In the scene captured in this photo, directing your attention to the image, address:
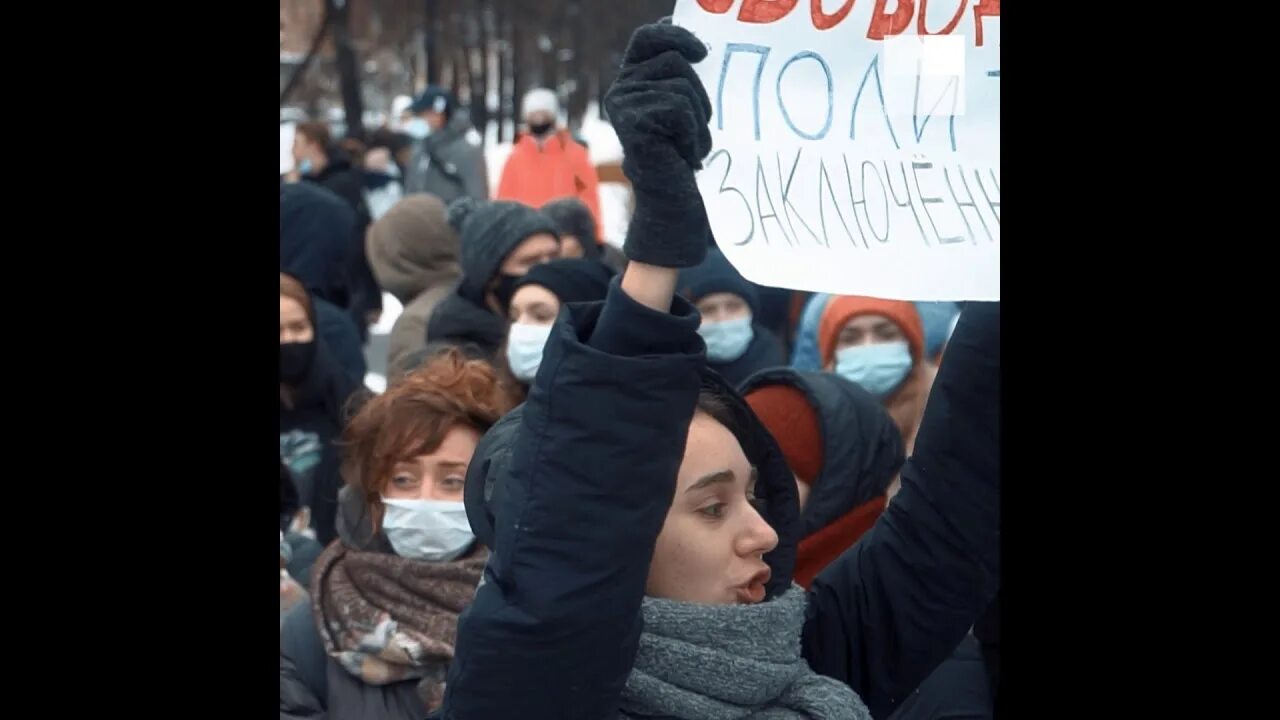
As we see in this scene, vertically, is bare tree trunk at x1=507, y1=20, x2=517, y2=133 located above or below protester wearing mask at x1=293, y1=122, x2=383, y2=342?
above

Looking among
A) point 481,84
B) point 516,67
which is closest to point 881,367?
point 516,67

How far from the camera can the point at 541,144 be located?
11.7 m

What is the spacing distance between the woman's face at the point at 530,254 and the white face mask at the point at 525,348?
0.85m

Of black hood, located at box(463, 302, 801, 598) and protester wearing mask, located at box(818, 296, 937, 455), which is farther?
protester wearing mask, located at box(818, 296, 937, 455)

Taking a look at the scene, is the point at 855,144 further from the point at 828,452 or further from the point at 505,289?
the point at 505,289

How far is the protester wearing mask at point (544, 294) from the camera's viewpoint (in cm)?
538

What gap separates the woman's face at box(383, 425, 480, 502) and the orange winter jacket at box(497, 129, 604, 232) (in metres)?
7.98

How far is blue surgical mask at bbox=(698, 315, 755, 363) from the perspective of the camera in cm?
575

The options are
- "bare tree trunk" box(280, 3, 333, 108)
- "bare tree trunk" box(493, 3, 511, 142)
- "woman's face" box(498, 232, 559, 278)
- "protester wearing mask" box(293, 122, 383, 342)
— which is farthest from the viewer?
"bare tree trunk" box(493, 3, 511, 142)

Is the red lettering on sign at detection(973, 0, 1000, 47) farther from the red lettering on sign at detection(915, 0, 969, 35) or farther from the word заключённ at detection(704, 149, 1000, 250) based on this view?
the word заключённ at detection(704, 149, 1000, 250)

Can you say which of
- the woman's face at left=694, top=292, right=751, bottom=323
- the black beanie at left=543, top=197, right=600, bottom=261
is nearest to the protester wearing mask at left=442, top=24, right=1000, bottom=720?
the woman's face at left=694, top=292, right=751, bottom=323

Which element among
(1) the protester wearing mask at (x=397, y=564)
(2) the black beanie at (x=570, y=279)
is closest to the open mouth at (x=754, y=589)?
(1) the protester wearing mask at (x=397, y=564)
